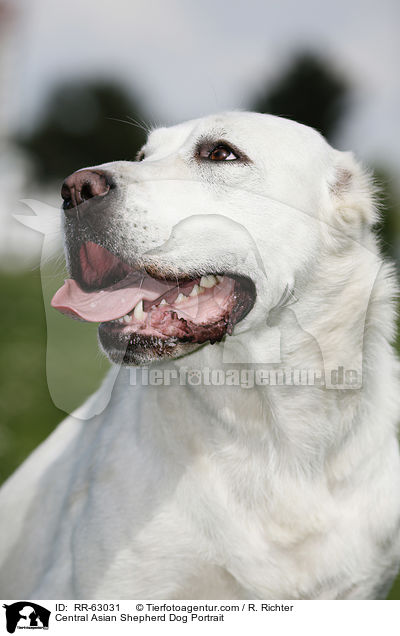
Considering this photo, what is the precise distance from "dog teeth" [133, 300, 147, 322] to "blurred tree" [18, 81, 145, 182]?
68 cm

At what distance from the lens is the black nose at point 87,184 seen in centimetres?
171

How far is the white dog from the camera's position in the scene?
1.81 metres

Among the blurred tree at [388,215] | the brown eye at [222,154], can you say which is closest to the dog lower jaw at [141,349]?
the brown eye at [222,154]

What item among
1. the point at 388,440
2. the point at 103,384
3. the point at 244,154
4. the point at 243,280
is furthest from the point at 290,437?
the point at 244,154

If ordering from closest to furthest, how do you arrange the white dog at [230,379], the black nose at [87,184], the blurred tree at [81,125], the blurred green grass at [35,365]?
the black nose at [87,184], the white dog at [230,379], the blurred green grass at [35,365], the blurred tree at [81,125]

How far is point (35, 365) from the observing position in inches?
157

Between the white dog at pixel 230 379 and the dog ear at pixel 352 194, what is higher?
the dog ear at pixel 352 194

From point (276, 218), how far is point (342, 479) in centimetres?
84

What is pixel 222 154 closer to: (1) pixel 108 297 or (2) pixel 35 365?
(1) pixel 108 297

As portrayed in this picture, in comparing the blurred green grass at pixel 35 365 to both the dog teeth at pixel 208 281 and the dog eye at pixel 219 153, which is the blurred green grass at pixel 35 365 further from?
the dog eye at pixel 219 153

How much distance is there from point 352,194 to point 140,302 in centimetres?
83
